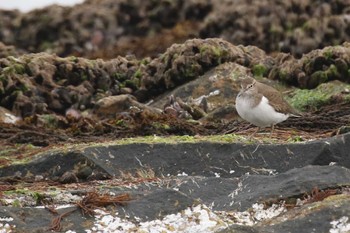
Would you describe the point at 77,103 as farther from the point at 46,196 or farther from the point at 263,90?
the point at 46,196

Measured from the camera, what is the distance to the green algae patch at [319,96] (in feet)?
33.1

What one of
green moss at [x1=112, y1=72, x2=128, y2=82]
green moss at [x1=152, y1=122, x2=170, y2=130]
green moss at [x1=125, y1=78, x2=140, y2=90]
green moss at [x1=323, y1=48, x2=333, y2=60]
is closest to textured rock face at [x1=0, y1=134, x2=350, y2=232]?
green moss at [x1=152, y1=122, x2=170, y2=130]

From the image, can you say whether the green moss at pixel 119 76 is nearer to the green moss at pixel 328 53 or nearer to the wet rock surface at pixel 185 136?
the wet rock surface at pixel 185 136

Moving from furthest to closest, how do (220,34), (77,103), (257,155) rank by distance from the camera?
(220,34) → (77,103) → (257,155)

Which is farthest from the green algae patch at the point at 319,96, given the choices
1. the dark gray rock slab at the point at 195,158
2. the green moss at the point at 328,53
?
the dark gray rock slab at the point at 195,158

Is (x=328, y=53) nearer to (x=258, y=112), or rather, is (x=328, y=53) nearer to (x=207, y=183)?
(x=258, y=112)

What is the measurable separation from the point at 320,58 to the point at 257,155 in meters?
4.37

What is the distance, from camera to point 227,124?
931cm

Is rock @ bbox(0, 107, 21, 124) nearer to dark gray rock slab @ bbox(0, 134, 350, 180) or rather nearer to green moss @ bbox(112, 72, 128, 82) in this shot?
green moss @ bbox(112, 72, 128, 82)

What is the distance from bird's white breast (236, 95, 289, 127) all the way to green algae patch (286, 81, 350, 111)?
163 cm

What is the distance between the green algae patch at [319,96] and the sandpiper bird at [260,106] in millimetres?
1465

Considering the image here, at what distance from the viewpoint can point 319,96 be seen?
407 inches

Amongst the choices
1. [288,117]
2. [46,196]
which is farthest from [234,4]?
[46,196]

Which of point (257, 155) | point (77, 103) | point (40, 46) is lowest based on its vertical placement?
point (40, 46)
